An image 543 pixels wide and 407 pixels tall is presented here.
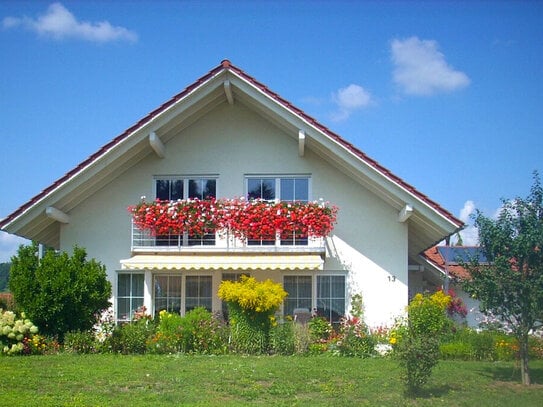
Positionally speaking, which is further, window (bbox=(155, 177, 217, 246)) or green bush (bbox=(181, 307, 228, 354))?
window (bbox=(155, 177, 217, 246))

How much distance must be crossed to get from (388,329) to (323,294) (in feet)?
7.82

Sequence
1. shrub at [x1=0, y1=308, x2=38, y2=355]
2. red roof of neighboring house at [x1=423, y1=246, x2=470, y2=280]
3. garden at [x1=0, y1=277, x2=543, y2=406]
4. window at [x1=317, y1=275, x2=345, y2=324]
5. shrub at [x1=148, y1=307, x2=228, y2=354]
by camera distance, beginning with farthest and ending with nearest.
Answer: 1. red roof of neighboring house at [x1=423, y1=246, x2=470, y2=280]
2. window at [x1=317, y1=275, x2=345, y2=324]
3. shrub at [x1=148, y1=307, x2=228, y2=354]
4. shrub at [x1=0, y1=308, x2=38, y2=355]
5. garden at [x1=0, y1=277, x2=543, y2=406]

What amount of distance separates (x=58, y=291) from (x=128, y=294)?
13.3ft

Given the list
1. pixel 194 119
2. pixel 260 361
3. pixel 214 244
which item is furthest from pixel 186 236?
pixel 260 361

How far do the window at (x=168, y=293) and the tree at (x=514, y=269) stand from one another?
35.9 ft

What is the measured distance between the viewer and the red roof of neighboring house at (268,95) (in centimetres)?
2169

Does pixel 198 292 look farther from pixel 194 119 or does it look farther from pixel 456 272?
pixel 456 272

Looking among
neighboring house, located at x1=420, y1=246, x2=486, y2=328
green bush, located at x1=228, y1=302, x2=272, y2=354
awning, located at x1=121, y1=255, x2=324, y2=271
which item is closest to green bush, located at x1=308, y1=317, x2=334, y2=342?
green bush, located at x1=228, y1=302, x2=272, y2=354

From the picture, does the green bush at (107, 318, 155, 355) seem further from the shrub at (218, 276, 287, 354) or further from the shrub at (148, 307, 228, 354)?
the shrub at (218, 276, 287, 354)

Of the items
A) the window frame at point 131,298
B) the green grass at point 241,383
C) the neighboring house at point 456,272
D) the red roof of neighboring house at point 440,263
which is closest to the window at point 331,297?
the neighboring house at point 456,272

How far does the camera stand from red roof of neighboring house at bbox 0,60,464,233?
854 inches

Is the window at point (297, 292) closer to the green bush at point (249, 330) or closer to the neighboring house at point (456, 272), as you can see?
the green bush at point (249, 330)

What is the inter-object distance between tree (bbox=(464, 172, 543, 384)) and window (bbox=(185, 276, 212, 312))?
33.5 feet

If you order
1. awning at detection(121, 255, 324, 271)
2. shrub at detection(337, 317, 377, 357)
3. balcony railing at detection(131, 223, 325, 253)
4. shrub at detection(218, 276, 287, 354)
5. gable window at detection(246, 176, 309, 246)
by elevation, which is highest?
gable window at detection(246, 176, 309, 246)
